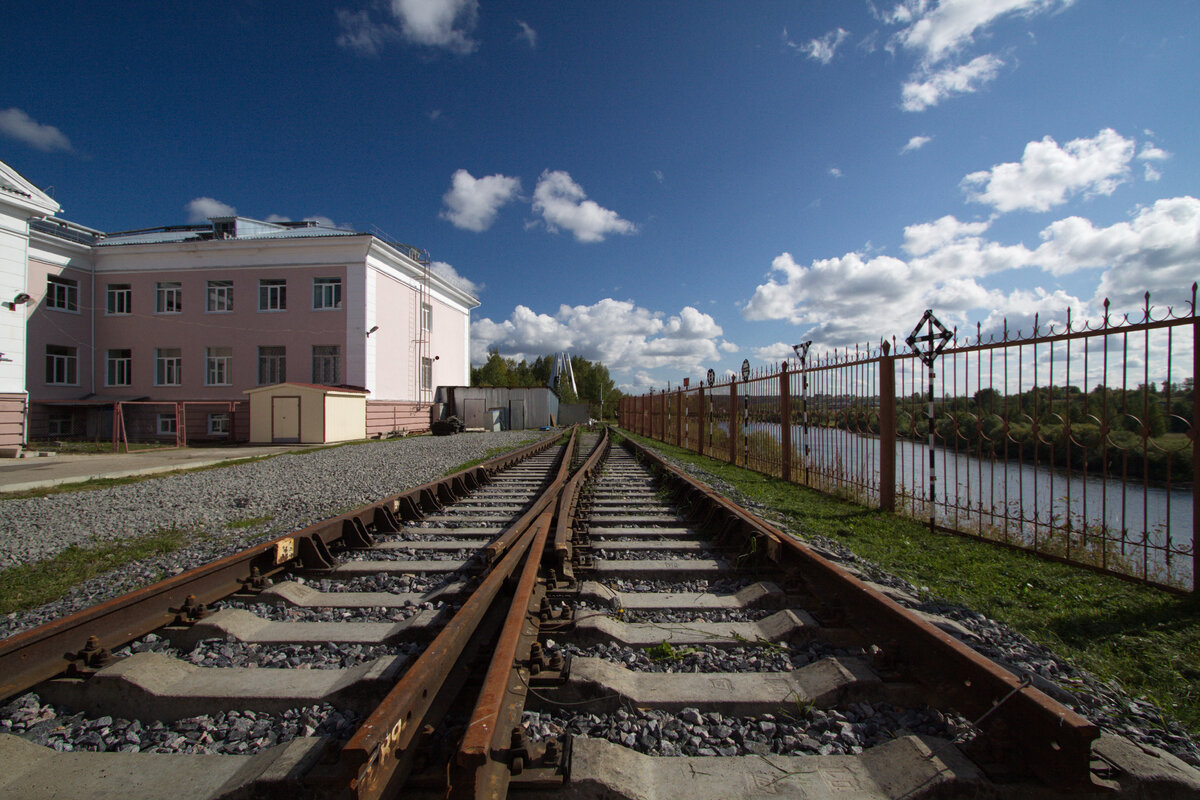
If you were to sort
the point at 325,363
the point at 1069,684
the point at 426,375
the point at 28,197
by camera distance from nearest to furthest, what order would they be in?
the point at 1069,684 < the point at 28,197 < the point at 325,363 < the point at 426,375

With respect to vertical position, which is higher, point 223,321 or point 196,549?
point 223,321

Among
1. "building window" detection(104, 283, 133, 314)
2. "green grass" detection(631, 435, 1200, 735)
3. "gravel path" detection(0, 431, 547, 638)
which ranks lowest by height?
"gravel path" detection(0, 431, 547, 638)

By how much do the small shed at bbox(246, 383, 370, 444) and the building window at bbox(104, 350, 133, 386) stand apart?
11.1m

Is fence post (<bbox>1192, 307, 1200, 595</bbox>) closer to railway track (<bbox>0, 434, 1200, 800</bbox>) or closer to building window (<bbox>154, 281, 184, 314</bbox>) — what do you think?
railway track (<bbox>0, 434, 1200, 800</bbox>)

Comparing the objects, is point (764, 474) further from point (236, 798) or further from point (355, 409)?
point (355, 409)

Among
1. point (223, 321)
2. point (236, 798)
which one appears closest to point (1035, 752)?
point (236, 798)

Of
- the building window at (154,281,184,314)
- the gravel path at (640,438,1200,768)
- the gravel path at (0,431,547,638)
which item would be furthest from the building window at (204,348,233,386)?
the gravel path at (640,438,1200,768)

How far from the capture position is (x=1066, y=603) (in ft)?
11.4

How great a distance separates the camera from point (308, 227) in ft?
105

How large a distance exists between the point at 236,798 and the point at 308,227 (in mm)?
35977

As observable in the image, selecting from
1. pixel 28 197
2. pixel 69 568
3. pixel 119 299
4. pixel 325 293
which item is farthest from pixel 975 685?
pixel 119 299

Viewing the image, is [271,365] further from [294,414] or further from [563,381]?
[563,381]

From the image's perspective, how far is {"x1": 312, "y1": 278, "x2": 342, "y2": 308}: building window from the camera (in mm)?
26016

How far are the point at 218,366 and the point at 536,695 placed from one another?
101 feet
